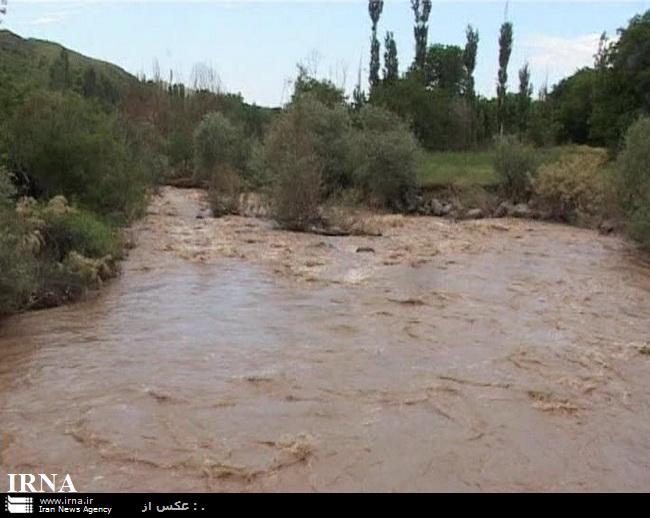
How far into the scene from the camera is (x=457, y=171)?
30.6 m

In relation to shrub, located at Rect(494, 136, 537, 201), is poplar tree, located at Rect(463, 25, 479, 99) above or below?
above

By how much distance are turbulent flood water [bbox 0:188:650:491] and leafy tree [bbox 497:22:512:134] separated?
31794 millimetres

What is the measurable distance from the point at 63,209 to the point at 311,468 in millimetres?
10350

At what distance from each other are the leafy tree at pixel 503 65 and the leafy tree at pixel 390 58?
24.8 feet

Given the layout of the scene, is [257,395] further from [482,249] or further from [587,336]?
[482,249]

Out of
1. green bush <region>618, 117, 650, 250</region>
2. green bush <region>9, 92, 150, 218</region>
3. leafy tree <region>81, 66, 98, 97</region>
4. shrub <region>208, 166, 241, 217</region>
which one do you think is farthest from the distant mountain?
green bush <region>618, 117, 650, 250</region>

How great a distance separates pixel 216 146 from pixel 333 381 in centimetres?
2787

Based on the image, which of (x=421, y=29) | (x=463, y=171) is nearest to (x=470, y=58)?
(x=421, y=29)

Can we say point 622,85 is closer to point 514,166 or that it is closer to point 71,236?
point 514,166

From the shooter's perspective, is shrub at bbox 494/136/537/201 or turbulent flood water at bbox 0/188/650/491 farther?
shrub at bbox 494/136/537/201

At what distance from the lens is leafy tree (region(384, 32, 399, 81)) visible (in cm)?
5073

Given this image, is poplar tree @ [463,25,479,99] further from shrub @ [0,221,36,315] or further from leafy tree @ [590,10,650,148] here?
shrub @ [0,221,36,315]

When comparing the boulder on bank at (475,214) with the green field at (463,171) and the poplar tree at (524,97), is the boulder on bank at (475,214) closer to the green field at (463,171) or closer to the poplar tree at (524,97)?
the green field at (463,171)

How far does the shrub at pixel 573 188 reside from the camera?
24406 mm
